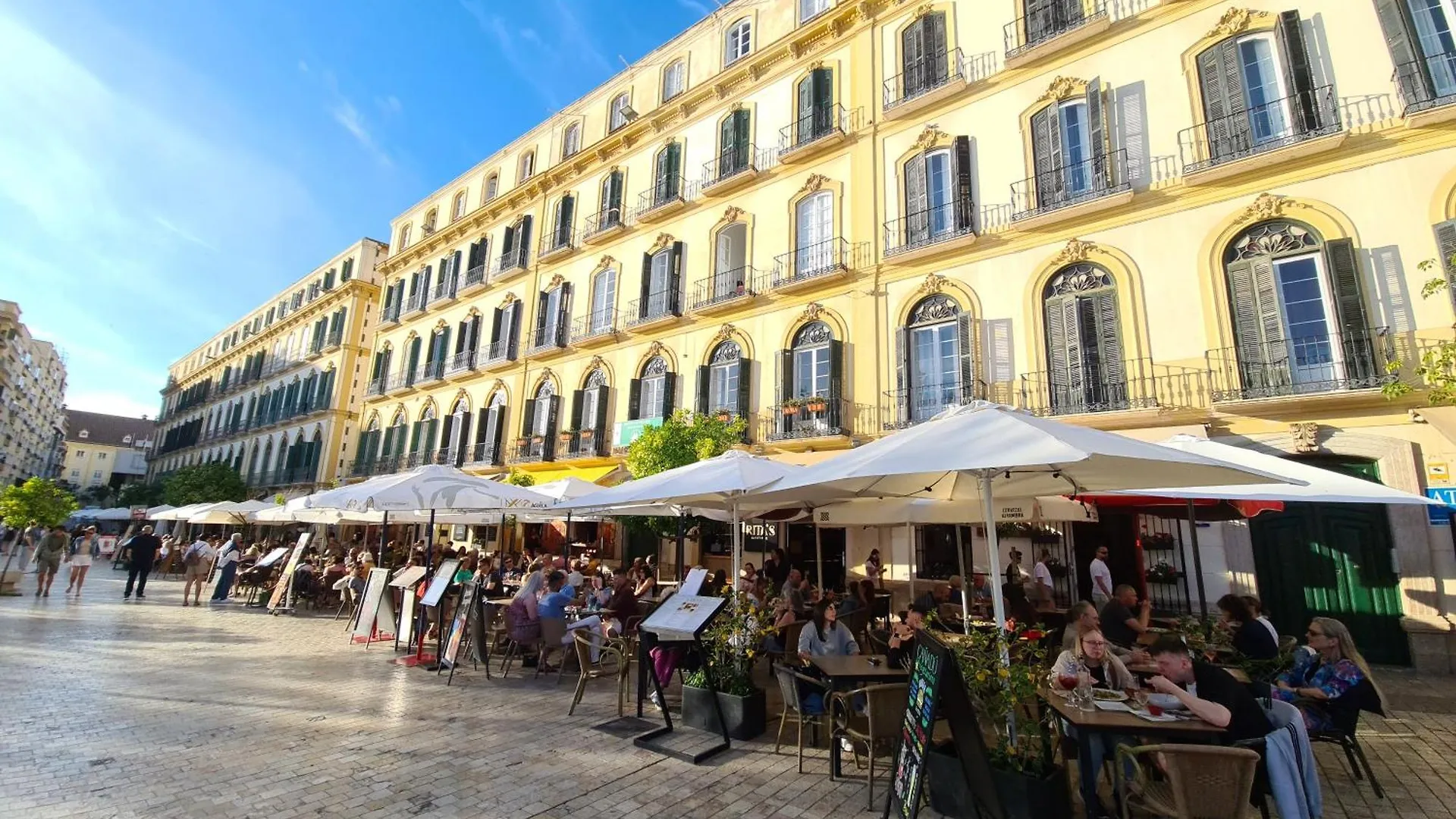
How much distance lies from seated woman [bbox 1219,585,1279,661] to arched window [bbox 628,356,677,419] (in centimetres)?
1276

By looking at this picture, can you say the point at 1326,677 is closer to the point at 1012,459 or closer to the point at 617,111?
the point at 1012,459

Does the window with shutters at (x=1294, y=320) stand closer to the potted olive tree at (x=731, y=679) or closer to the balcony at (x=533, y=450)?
the potted olive tree at (x=731, y=679)

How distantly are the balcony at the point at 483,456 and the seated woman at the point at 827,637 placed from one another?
1704 centimetres

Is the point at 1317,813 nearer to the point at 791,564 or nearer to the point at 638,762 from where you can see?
the point at 638,762

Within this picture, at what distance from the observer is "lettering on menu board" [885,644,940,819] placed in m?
3.50

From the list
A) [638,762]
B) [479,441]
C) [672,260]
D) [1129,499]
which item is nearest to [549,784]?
[638,762]

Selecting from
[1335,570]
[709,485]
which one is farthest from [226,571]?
[1335,570]

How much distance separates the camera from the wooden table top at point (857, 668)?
489 centimetres

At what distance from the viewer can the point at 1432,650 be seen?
8367 mm

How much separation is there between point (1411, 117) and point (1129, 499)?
22.9 ft

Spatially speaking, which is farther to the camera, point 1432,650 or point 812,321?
point 812,321

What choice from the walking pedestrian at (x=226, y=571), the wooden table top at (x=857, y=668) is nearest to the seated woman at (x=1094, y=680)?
the wooden table top at (x=857, y=668)

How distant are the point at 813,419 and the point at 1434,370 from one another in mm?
9197

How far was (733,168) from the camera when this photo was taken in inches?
679
